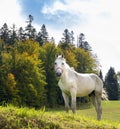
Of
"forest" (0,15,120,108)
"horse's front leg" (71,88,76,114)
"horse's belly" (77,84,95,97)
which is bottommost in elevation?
"horse's front leg" (71,88,76,114)

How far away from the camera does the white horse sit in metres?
11.6

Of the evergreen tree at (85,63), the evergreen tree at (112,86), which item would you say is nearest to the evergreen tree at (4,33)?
the evergreen tree at (85,63)

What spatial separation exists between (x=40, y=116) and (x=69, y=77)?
16.3ft

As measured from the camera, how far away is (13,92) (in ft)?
229

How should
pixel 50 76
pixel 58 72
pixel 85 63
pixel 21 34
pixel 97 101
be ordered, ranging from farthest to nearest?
pixel 21 34, pixel 85 63, pixel 50 76, pixel 97 101, pixel 58 72

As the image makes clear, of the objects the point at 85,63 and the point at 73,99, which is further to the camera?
the point at 85,63

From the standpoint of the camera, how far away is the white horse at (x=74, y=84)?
459 inches

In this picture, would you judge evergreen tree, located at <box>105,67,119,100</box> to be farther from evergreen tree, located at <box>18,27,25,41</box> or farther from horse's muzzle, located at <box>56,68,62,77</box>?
horse's muzzle, located at <box>56,68,62,77</box>

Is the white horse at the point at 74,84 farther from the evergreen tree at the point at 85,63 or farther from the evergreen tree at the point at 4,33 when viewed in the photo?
the evergreen tree at the point at 4,33

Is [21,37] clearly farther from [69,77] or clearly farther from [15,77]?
[69,77]

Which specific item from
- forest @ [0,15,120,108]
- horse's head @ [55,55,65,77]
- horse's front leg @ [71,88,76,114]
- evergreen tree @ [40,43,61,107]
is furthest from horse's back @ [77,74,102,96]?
evergreen tree @ [40,43,61,107]

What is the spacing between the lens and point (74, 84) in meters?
12.0

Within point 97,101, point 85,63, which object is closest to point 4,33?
point 85,63

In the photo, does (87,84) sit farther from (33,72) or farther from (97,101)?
(33,72)
